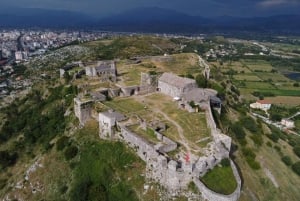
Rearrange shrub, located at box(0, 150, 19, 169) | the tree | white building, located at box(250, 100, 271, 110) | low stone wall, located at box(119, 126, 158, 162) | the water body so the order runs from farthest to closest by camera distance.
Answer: the water body
white building, located at box(250, 100, 271, 110)
the tree
shrub, located at box(0, 150, 19, 169)
low stone wall, located at box(119, 126, 158, 162)

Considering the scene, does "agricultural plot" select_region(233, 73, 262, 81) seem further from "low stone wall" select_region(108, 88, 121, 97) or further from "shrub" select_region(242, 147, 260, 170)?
"low stone wall" select_region(108, 88, 121, 97)

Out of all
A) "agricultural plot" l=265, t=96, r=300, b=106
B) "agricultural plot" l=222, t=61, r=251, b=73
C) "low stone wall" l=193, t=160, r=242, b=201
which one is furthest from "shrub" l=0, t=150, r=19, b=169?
"agricultural plot" l=222, t=61, r=251, b=73

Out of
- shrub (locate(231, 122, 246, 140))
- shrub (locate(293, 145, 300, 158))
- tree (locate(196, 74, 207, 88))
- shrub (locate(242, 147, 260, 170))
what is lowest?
shrub (locate(293, 145, 300, 158))

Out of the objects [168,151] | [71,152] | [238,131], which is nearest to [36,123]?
[71,152]

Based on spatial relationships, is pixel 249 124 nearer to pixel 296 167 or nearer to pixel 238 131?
pixel 238 131

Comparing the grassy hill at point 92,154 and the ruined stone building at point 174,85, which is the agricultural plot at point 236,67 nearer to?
the grassy hill at point 92,154

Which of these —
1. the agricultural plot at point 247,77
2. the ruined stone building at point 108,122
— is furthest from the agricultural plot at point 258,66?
the ruined stone building at point 108,122
